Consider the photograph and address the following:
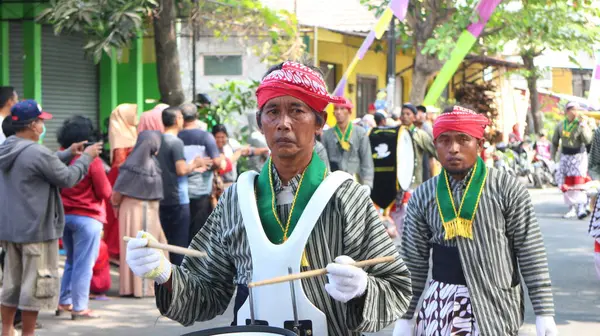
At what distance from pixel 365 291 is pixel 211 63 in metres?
19.2

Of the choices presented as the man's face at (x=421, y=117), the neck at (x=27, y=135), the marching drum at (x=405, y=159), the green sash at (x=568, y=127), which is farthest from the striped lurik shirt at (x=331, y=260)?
the green sash at (x=568, y=127)

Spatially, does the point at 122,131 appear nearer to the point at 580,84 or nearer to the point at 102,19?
the point at 102,19

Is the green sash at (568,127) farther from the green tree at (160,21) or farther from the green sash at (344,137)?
the green sash at (344,137)

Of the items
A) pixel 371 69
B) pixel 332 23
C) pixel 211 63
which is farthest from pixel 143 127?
pixel 371 69

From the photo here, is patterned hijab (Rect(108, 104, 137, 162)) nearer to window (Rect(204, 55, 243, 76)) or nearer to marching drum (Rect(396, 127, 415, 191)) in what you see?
marching drum (Rect(396, 127, 415, 191))

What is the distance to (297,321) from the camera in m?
3.21

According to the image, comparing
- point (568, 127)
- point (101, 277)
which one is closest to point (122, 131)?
point (101, 277)

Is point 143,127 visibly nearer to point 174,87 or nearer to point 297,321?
point 174,87

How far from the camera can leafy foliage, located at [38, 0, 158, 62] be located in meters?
11.0

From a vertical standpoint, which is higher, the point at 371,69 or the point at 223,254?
the point at 371,69

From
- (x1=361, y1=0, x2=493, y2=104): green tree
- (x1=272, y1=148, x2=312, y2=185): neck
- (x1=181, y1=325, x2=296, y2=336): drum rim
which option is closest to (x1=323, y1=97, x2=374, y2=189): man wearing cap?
(x1=361, y1=0, x2=493, y2=104): green tree

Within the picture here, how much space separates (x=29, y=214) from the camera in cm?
736

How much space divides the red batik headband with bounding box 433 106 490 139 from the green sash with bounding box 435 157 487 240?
7.1 inches

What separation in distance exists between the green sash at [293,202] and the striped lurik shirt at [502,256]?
1.88 meters
